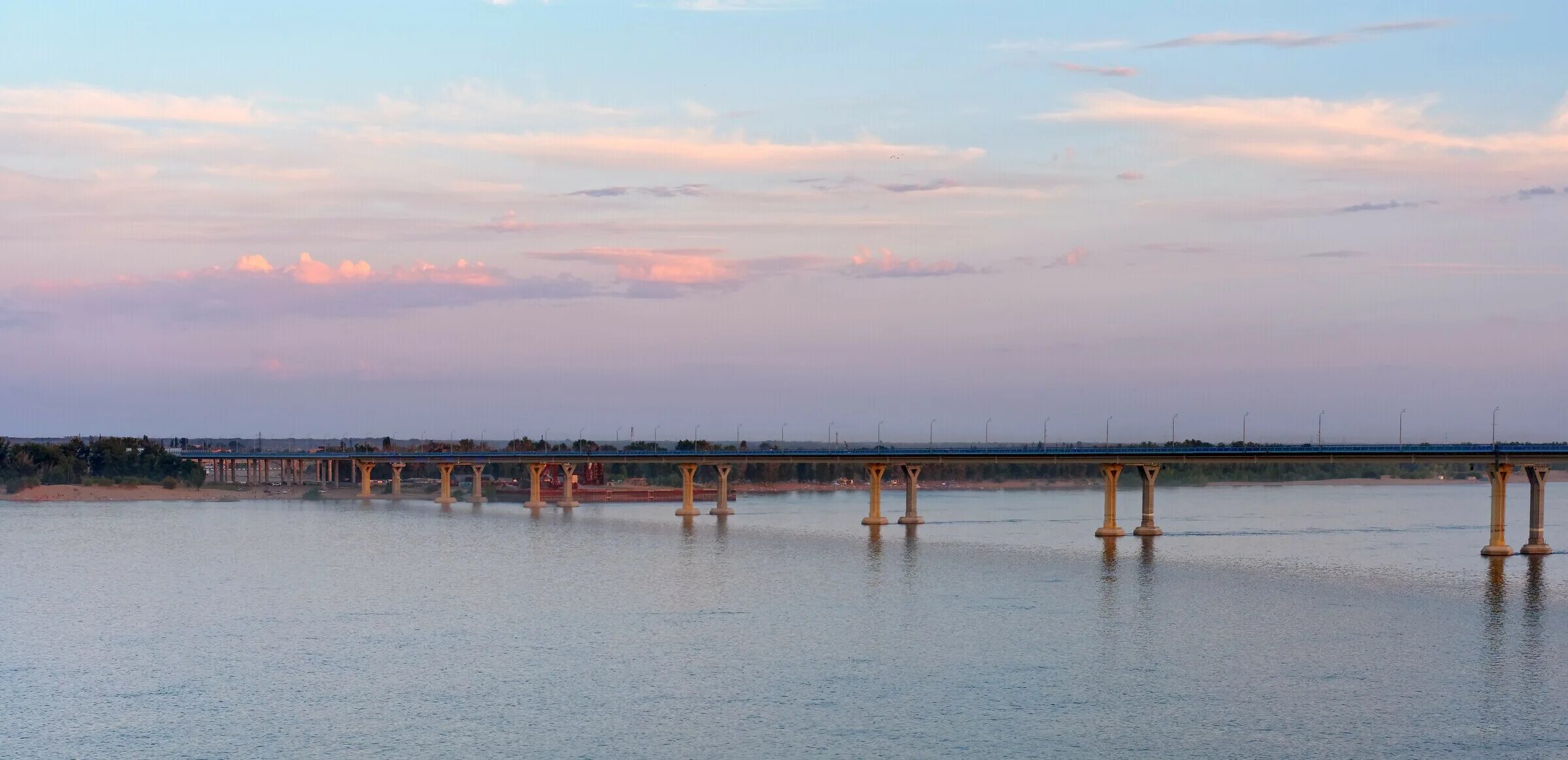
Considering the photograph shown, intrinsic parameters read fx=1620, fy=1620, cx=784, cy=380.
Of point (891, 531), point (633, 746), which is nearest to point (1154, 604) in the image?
point (633, 746)

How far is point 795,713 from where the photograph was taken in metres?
62.0

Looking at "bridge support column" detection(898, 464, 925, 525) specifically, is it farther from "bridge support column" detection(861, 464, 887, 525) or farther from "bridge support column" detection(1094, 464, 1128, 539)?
"bridge support column" detection(1094, 464, 1128, 539)

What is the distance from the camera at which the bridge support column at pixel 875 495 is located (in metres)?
180

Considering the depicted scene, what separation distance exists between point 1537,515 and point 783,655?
8726 centimetres

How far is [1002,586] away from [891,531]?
66.5 meters

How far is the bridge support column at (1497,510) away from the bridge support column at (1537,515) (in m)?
1.47

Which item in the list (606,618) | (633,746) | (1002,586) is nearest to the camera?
(633,746)

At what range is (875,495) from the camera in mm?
185250

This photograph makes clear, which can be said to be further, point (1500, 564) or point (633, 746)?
point (1500, 564)

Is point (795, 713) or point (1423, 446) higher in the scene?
point (1423, 446)

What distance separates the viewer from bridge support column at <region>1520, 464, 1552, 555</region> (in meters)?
134

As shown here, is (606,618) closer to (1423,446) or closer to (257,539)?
(257,539)

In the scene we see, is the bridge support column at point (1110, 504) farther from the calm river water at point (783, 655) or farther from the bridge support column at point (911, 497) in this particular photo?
the bridge support column at point (911, 497)

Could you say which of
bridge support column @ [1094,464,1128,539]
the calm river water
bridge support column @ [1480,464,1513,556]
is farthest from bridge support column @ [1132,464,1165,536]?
bridge support column @ [1480,464,1513,556]
